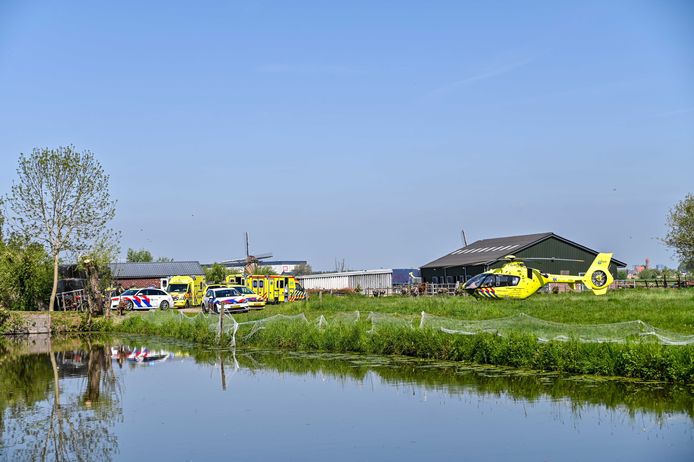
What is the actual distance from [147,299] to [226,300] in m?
8.18

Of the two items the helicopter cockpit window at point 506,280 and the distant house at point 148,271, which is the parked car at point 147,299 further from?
the helicopter cockpit window at point 506,280

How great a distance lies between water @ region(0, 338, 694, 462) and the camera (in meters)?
13.1

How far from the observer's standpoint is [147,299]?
4828cm

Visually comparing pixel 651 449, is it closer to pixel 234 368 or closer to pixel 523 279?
pixel 234 368

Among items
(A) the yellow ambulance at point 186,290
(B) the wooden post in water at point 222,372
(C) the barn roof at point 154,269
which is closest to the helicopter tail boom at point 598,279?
(B) the wooden post in water at point 222,372

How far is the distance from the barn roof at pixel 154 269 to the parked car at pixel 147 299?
1929 cm

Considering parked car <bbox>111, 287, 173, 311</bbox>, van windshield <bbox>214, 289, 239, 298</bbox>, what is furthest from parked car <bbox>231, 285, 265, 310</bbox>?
parked car <bbox>111, 287, 173, 311</bbox>

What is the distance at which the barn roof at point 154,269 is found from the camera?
2739 inches

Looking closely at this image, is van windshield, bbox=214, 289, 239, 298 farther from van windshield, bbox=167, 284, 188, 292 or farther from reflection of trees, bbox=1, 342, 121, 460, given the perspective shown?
reflection of trees, bbox=1, 342, 121, 460

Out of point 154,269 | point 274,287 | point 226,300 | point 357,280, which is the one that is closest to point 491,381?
point 226,300

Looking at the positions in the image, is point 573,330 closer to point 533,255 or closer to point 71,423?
point 71,423

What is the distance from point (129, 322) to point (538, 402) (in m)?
29.0

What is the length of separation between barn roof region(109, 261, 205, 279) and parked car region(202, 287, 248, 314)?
86.7ft

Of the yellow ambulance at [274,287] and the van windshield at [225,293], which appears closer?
the van windshield at [225,293]
